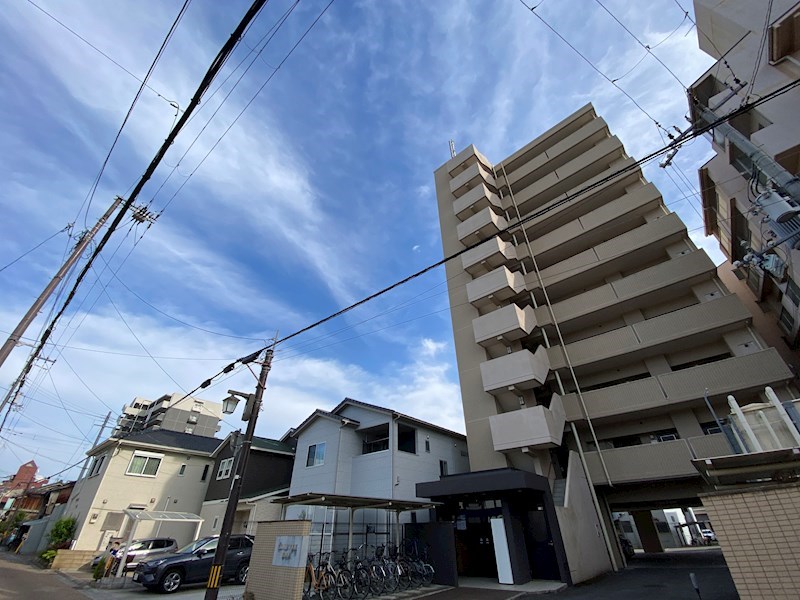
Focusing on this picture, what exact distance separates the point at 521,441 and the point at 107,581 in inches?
636

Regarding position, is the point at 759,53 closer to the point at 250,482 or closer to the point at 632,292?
the point at 632,292

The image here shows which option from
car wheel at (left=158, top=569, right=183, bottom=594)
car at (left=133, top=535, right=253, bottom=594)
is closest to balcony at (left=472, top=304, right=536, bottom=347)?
car at (left=133, top=535, right=253, bottom=594)

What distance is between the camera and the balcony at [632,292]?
52.0 ft

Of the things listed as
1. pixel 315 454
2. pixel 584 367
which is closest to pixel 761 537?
pixel 584 367

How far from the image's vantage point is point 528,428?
14648 millimetres

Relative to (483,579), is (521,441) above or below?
above

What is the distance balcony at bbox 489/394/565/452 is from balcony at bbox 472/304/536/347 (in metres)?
3.62

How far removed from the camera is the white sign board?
8715mm

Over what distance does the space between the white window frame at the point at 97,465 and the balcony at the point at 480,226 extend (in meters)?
26.1

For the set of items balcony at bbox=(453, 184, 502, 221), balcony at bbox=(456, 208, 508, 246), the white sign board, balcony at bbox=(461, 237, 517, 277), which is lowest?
the white sign board

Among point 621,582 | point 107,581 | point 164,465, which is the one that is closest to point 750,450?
point 621,582

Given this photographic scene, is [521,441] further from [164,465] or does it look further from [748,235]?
[164,465]

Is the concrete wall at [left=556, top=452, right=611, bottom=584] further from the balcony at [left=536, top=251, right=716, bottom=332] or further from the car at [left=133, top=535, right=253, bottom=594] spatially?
the car at [left=133, top=535, right=253, bottom=594]

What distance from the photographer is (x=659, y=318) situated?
51.6 ft
